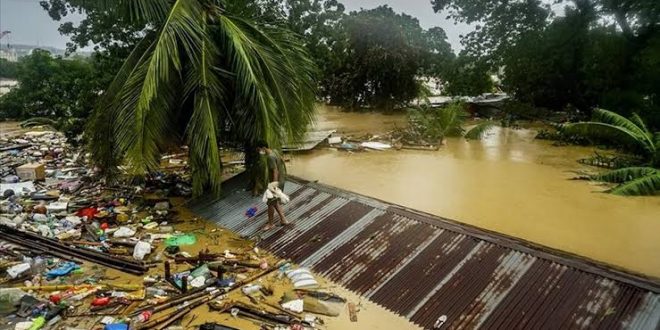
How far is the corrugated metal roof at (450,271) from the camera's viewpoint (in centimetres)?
421

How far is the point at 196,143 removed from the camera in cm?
623

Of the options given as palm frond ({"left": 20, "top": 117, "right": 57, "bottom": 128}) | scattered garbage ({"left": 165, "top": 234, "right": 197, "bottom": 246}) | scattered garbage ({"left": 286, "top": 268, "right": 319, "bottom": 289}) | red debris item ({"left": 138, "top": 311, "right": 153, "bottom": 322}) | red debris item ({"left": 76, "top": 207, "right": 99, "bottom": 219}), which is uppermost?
scattered garbage ({"left": 286, "top": 268, "right": 319, "bottom": 289})

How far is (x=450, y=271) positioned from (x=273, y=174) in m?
2.90

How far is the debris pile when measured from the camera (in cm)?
450

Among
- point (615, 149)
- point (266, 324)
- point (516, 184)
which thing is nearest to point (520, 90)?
point (615, 149)

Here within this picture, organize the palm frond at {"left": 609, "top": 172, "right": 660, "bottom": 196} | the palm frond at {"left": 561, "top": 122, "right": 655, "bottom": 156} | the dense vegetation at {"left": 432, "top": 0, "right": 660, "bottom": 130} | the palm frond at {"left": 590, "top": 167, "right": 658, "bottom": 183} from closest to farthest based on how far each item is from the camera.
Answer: the palm frond at {"left": 609, "top": 172, "right": 660, "bottom": 196}
the palm frond at {"left": 590, "top": 167, "right": 658, "bottom": 183}
the palm frond at {"left": 561, "top": 122, "right": 655, "bottom": 156}
the dense vegetation at {"left": 432, "top": 0, "right": 660, "bottom": 130}

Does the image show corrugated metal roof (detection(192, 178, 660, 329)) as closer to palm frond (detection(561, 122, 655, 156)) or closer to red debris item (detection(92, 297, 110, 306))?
red debris item (detection(92, 297, 110, 306))

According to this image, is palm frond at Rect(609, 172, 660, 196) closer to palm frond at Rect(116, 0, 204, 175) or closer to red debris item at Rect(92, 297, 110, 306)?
palm frond at Rect(116, 0, 204, 175)

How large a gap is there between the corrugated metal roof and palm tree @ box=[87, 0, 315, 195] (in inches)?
59.9

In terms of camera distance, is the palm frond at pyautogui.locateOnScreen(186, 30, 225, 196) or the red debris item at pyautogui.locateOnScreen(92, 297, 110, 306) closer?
the red debris item at pyautogui.locateOnScreen(92, 297, 110, 306)

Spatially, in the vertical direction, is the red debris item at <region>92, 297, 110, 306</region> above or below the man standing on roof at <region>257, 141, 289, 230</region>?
below

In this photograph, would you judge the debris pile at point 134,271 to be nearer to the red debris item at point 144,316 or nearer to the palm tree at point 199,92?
the red debris item at point 144,316

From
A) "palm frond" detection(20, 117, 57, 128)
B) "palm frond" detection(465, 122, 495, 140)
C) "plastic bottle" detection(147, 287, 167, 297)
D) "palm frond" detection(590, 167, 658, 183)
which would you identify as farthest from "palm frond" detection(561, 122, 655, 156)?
"palm frond" detection(20, 117, 57, 128)

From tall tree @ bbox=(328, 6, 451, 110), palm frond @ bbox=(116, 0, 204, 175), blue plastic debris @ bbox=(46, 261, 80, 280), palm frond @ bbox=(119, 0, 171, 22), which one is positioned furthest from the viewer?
tall tree @ bbox=(328, 6, 451, 110)
